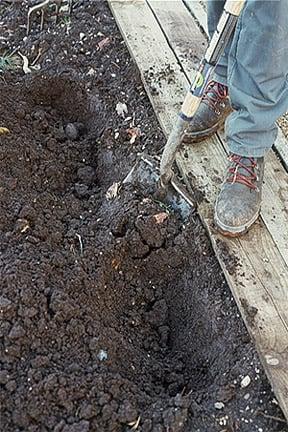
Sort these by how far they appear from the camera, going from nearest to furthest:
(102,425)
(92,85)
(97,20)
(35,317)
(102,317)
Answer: (102,425), (35,317), (102,317), (92,85), (97,20)

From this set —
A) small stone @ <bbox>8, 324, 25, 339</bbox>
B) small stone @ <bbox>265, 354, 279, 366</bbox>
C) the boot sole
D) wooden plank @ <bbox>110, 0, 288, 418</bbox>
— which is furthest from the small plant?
small stone @ <bbox>265, 354, 279, 366</bbox>

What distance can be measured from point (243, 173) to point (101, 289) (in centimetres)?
64

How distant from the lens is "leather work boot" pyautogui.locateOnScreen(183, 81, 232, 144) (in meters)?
2.62

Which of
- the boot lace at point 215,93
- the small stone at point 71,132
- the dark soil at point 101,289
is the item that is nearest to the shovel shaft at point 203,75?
the dark soil at point 101,289

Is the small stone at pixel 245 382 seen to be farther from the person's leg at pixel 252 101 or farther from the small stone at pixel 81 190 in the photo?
the small stone at pixel 81 190

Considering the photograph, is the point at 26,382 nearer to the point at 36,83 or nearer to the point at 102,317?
the point at 102,317

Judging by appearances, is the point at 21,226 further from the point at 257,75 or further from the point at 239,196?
the point at 257,75

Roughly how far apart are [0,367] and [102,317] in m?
0.38

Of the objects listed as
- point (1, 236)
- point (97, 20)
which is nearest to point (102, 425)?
point (1, 236)

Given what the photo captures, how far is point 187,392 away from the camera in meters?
1.97

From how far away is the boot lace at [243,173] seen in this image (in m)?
2.35

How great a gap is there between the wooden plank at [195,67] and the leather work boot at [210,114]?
6cm

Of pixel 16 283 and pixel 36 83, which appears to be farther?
pixel 36 83

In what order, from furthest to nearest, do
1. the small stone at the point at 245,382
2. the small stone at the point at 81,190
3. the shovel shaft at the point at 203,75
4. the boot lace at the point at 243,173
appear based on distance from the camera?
the small stone at the point at 81,190
the boot lace at the point at 243,173
the shovel shaft at the point at 203,75
the small stone at the point at 245,382
